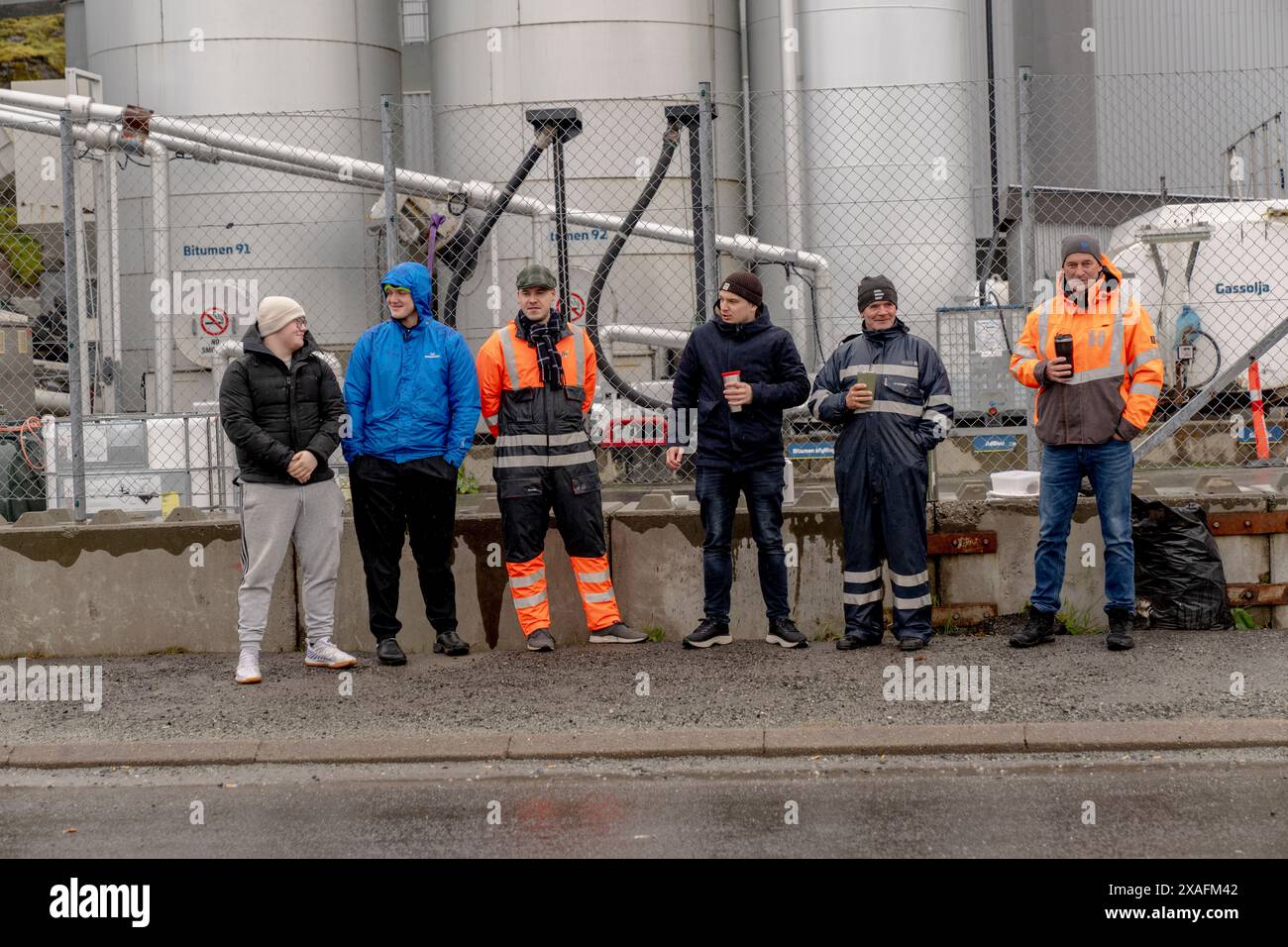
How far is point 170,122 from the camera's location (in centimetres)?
1464

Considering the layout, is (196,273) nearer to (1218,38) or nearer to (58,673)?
(58,673)

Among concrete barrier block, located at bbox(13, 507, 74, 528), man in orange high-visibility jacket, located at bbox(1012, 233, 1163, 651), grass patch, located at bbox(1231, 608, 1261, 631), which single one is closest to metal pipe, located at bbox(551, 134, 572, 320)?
man in orange high-visibility jacket, located at bbox(1012, 233, 1163, 651)

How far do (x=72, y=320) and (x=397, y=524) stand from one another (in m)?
2.66

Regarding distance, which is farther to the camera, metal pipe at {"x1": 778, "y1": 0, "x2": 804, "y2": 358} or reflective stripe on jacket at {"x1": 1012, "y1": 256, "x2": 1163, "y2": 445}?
metal pipe at {"x1": 778, "y1": 0, "x2": 804, "y2": 358}

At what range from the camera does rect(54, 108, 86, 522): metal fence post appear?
9844mm

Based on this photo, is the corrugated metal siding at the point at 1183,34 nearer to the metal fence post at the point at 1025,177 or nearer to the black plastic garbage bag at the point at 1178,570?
the metal fence post at the point at 1025,177

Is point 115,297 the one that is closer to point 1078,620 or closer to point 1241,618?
point 1078,620

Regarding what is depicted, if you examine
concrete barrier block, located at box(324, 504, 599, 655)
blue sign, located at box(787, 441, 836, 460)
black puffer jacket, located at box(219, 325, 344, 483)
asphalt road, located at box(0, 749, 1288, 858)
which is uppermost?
black puffer jacket, located at box(219, 325, 344, 483)

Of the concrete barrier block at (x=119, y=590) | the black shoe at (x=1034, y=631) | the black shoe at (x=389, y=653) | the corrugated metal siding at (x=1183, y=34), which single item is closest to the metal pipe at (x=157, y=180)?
the concrete barrier block at (x=119, y=590)

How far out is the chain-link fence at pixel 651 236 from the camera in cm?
1412

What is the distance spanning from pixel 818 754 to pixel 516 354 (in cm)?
288

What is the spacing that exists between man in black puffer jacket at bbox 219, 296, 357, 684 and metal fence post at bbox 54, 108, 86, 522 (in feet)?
5.78

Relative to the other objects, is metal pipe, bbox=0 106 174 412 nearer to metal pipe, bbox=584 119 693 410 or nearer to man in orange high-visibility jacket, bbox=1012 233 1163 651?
metal pipe, bbox=584 119 693 410

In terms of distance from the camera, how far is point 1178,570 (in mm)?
9078
